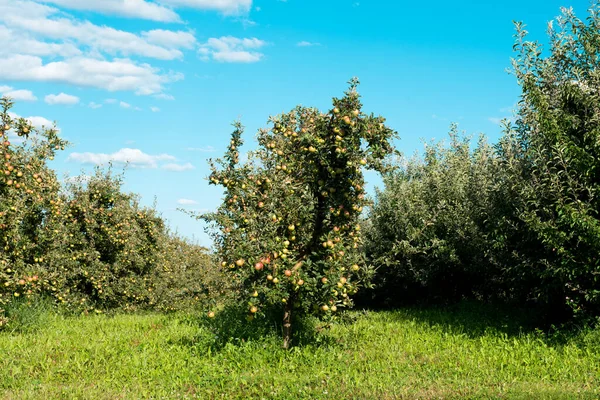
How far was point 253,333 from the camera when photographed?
31.6 ft

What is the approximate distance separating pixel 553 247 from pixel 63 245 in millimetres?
11853

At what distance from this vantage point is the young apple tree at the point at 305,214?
27.8 feet

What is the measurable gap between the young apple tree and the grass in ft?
2.99

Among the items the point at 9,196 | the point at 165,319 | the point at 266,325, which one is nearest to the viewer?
the point at 266,325

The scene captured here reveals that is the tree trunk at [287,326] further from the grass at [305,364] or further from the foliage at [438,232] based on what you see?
the foliage at [438,232]

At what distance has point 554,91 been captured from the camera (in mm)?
10938

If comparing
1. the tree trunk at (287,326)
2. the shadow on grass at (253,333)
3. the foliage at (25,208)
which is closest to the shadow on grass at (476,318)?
the shadow on grass at (253,333)

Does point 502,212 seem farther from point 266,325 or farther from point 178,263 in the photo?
point 178,263

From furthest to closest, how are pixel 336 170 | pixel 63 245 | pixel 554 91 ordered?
pixel 63 245 < pixel 554 91 < pixel 336 170

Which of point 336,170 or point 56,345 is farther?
point 56,345

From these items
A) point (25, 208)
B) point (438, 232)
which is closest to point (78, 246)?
point (25, 208)

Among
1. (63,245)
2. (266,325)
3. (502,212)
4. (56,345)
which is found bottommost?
(56,345)

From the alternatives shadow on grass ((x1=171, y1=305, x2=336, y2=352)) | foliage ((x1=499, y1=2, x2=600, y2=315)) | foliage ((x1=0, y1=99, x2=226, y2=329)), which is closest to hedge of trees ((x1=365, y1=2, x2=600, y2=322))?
foliage ((x1=499, y1=2, x2=600, y2=315))

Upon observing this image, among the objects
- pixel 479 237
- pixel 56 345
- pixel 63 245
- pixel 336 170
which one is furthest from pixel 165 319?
pixel 479 237
